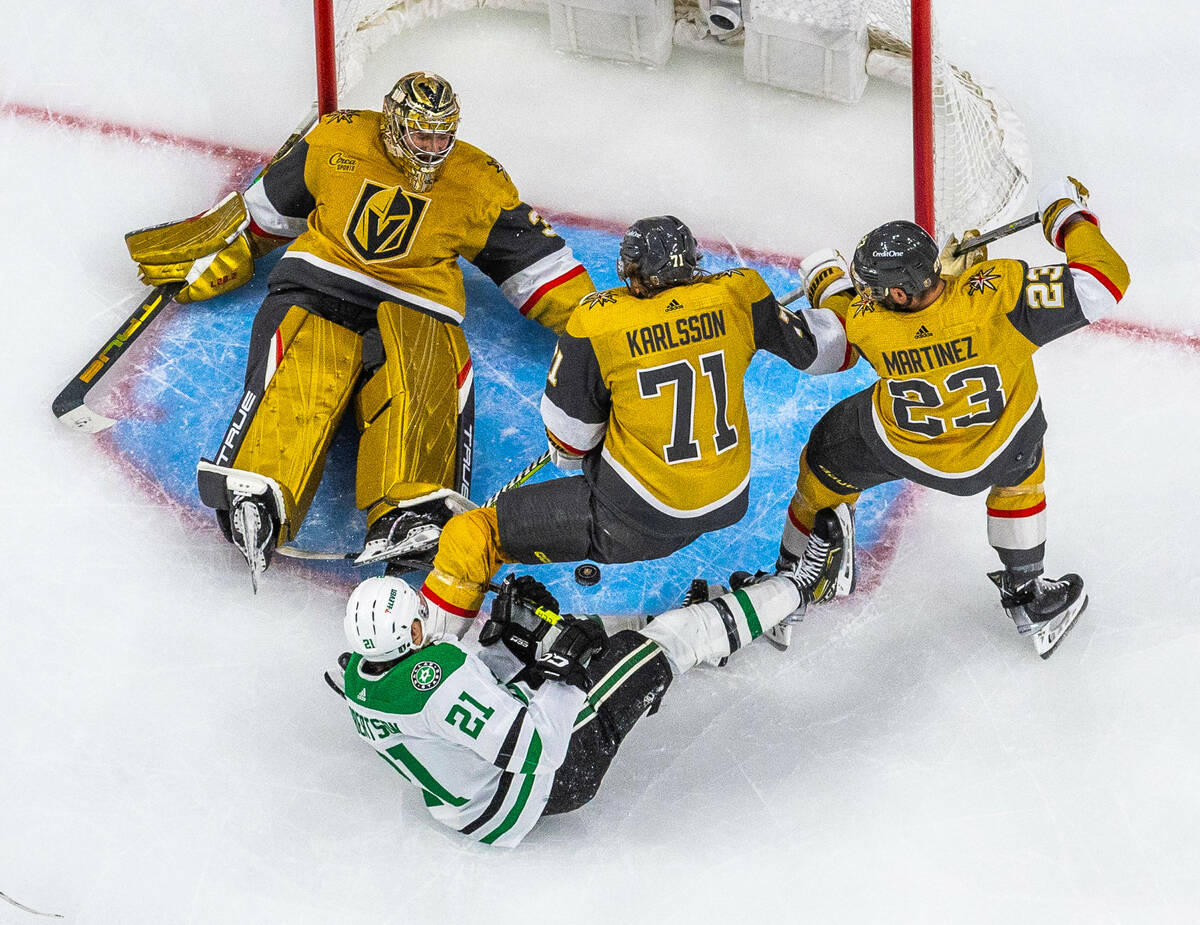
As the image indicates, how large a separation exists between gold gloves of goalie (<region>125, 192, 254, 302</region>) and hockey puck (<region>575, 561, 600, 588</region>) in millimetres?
1375

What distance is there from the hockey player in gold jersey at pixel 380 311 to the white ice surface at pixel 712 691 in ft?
1.01

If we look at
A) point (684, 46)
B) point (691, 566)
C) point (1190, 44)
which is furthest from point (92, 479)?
point (1190, 44)

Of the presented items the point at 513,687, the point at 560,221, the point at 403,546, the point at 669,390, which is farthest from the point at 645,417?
the point at 560,221

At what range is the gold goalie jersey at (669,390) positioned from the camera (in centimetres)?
325

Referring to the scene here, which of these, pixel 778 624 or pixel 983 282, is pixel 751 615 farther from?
pixel 983 282

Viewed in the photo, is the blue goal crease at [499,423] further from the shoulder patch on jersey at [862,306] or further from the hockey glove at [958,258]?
the shoulder patch on jersey at [862,306]

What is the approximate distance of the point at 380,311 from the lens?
3.99 meters

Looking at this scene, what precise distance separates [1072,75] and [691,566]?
2.28 m

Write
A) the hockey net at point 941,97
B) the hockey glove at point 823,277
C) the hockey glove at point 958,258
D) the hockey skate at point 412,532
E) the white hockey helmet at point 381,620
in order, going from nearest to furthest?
the white hockey helmet at point 381,620, the hockey glove at point 823,277, the hockey skate at point 412,532, the hockey glove at point 958,258, the hockey net at point 941,97

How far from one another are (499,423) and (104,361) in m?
1.10

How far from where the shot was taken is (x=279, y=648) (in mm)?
3795

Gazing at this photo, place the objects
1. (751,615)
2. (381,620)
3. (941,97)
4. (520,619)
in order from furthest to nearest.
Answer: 1. (941,97)
2. (751,615)
3. (520,619)
4. (381,620)

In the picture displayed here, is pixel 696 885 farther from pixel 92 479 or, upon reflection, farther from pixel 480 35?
pixel 480 35

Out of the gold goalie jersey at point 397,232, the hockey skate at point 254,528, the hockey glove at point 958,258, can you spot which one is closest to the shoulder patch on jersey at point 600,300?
the gold goalie jersey at point 397,232
